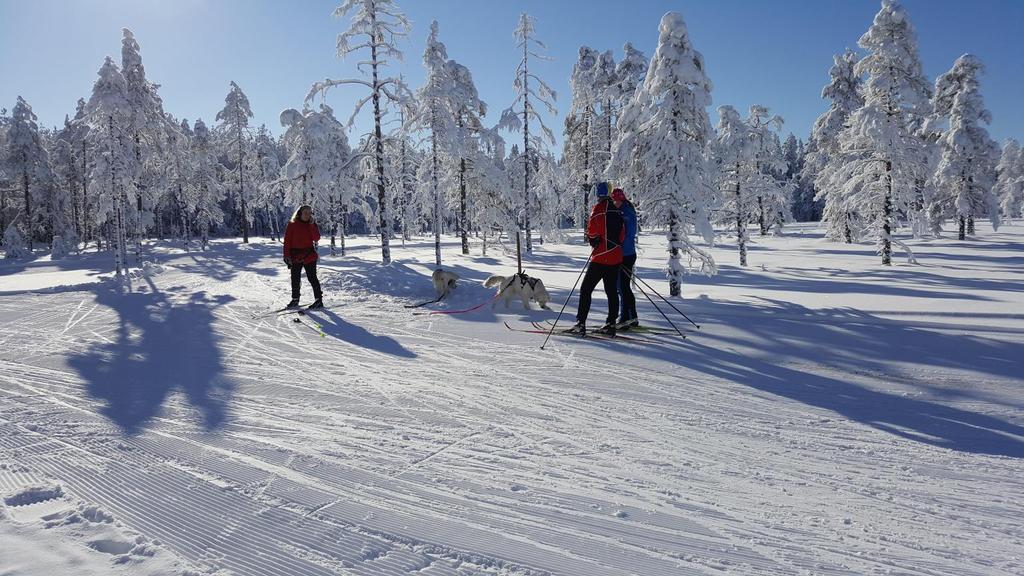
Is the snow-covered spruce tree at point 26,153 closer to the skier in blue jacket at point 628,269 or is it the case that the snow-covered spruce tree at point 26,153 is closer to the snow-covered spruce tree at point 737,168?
the snow-covered spruce tree at point 737,168

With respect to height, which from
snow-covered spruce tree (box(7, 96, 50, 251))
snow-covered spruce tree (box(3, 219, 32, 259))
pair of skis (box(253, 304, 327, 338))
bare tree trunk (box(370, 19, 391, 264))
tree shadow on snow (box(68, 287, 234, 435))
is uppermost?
snow-covered spruce tree (box(7, 96, 50, 251))

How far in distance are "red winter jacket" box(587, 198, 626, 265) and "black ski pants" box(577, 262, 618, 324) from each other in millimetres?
117

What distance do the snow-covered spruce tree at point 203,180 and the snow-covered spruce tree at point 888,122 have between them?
44960 millimetres

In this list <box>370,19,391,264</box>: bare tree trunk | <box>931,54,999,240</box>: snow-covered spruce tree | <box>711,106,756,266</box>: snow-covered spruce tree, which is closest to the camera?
<box>370,19,391,264</box>: bare tree trunk

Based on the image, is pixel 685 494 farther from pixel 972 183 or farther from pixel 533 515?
pixel 972 183

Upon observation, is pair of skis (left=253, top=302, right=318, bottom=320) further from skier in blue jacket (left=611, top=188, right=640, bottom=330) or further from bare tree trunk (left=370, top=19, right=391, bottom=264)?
bare tree trunk (left=370, top=19, right=391, bottom=264)

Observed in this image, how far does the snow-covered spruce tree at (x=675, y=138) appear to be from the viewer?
12.7 metres

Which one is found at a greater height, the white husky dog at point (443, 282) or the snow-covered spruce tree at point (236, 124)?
the snow-covered spruce tree at point (236, 124)

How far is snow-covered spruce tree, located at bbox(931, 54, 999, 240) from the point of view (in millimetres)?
32469

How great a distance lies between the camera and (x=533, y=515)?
9.53ft

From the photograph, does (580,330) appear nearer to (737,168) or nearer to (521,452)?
(521,452)

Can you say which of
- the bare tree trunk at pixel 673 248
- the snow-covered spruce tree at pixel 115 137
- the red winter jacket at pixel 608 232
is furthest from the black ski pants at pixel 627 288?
the snow-covered spruce tree at pixel 115 137

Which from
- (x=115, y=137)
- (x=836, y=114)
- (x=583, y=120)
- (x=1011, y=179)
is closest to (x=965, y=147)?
(x=836, y=114)

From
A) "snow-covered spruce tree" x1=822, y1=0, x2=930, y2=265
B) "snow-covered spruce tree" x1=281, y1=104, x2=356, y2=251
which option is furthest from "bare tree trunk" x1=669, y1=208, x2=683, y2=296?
"snow-covered spruce tree" x1=281, y1=104, x2=356, y2=251
